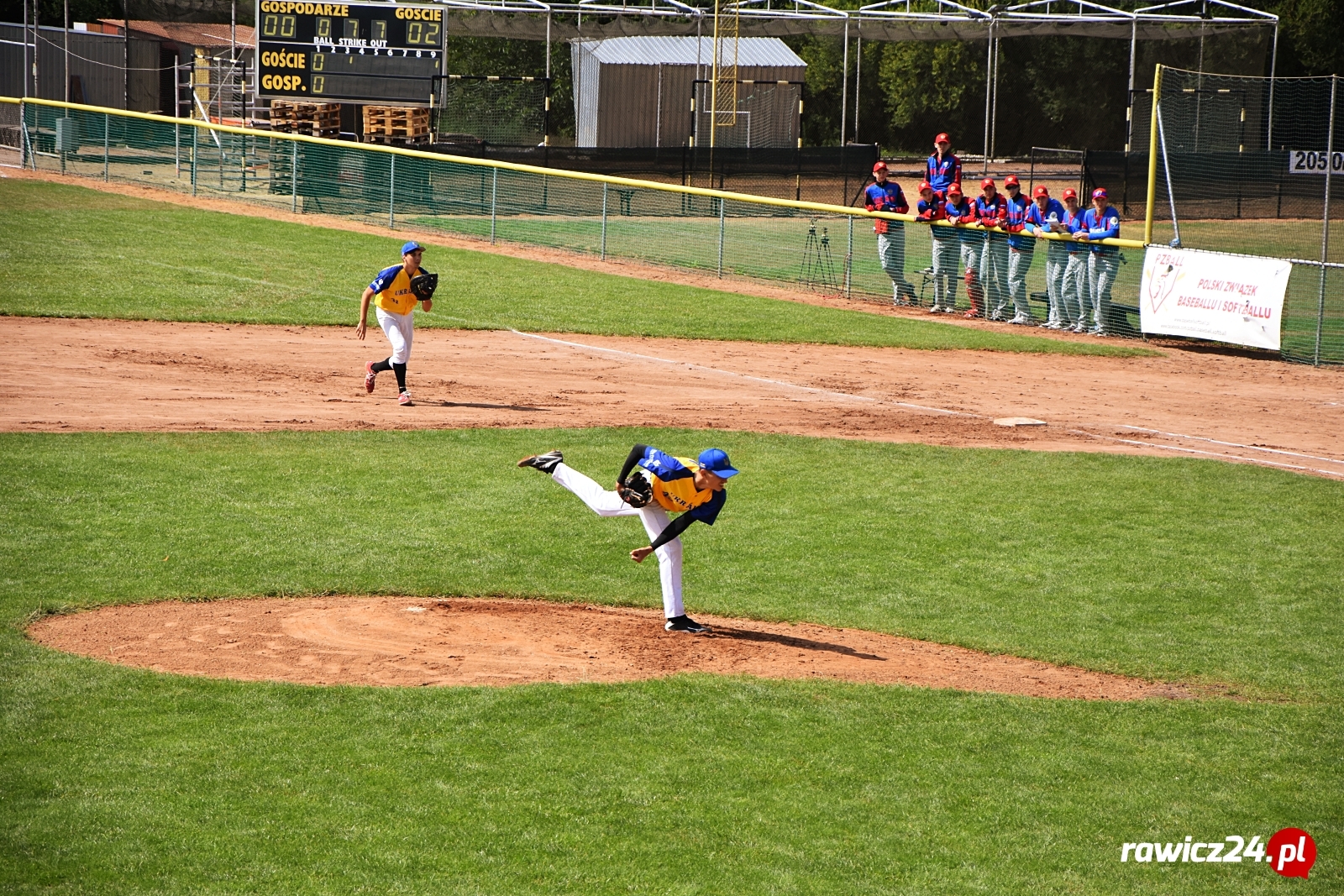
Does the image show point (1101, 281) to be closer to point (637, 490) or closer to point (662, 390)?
point (662, 390)

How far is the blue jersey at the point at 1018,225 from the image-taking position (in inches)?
906

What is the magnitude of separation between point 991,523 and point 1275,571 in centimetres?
250

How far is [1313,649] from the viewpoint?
9.81m

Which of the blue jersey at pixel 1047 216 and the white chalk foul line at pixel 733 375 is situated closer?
the white chalk foul line at pixel 733 375

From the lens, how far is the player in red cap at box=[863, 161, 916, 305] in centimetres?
2477

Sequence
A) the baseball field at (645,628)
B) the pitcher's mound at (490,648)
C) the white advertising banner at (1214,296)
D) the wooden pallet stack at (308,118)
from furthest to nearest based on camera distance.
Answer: the wooden pallet stack at (308,118), the white advertising banner at (1214,296), the pitcher's mound at (490,648), the baseball field at (645,628)

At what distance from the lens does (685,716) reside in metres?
8.16

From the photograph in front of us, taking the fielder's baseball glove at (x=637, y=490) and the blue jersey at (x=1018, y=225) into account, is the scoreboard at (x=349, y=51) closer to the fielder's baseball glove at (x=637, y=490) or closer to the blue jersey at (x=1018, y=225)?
the blue jersey at (x=1018, y=225)

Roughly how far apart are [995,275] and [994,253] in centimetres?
52

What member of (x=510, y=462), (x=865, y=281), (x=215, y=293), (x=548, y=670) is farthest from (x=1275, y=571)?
(x=215, y=293)

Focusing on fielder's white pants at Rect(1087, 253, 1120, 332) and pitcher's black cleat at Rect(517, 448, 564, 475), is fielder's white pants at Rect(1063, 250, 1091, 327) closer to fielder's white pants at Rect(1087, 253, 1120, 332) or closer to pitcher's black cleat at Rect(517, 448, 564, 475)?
fielder's white pants at Rect(1087, 253, 1120, 332)

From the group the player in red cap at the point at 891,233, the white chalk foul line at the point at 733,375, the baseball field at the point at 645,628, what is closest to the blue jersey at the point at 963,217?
the player in red cap at the point at 891,233

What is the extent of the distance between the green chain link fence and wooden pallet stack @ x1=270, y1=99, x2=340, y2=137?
3150mm

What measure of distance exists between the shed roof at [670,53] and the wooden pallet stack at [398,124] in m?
7.56
